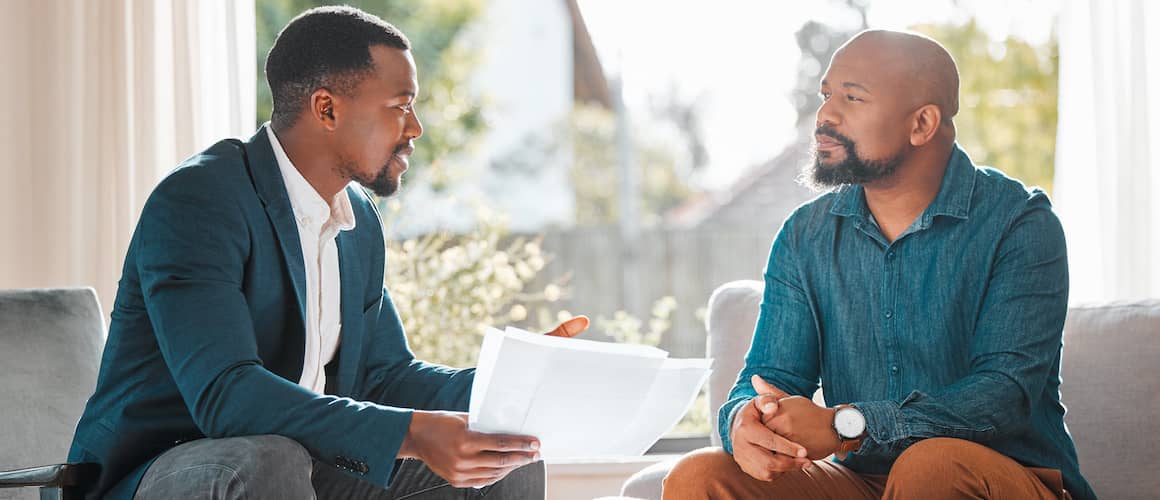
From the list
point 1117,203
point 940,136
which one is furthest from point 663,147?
point 940,136

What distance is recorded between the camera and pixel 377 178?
182 cm

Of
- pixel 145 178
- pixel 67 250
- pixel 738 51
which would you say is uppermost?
pixel 738 51

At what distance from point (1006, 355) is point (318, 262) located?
109cm

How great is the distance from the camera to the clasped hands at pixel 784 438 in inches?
63.6

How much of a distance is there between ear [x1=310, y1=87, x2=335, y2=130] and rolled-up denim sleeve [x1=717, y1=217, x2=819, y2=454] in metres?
0.80

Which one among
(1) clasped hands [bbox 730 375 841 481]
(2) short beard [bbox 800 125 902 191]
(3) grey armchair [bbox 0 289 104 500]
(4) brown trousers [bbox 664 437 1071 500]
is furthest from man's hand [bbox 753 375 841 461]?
(3) grey armchair [bbox 0 289 104 500]

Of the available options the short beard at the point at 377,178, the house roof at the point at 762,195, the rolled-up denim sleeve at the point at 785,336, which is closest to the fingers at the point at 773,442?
the rolled-up denim sleeve at the point at 785,336

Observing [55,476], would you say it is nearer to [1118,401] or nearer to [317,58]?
[317,58]

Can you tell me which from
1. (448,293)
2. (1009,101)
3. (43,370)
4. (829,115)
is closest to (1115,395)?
(829,115)

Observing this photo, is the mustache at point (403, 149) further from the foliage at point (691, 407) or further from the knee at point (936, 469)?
the foliage at point (691, 407)

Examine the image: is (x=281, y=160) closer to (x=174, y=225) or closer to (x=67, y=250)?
(x=174, y=225)

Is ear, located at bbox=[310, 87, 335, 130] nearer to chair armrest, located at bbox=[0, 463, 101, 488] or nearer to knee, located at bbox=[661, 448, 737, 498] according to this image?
chair armrest, located at bbox=[0, 463, 101, 488]

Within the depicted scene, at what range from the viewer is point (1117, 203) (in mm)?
2693

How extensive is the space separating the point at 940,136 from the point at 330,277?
3.48ft
